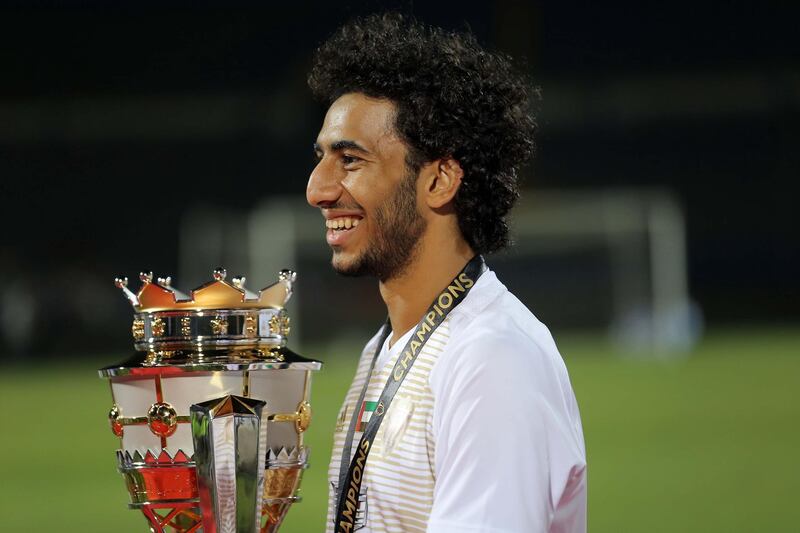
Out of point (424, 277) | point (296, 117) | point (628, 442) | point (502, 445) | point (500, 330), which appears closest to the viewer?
point (502, 445)

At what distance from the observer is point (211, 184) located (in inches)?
559

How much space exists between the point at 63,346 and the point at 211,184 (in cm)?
270

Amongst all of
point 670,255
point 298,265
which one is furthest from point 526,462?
point 670,255

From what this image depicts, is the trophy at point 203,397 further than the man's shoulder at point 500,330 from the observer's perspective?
Yes

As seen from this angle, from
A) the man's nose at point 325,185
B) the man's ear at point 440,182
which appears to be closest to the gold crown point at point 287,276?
the man's nose at point 325,185

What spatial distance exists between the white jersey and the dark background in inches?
480

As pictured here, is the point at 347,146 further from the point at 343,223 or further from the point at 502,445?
the point at 502,445

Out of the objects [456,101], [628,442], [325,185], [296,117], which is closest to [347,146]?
[325,185]

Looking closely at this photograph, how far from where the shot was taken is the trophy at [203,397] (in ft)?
5.54

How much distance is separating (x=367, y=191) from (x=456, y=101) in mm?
228

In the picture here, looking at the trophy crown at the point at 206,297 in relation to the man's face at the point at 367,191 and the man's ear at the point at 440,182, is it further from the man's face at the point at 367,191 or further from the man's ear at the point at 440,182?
the man's ear at the point at 440,182

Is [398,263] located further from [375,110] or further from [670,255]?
[670,255]

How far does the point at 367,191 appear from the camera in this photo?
1.81m

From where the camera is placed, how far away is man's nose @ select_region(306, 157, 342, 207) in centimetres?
182
